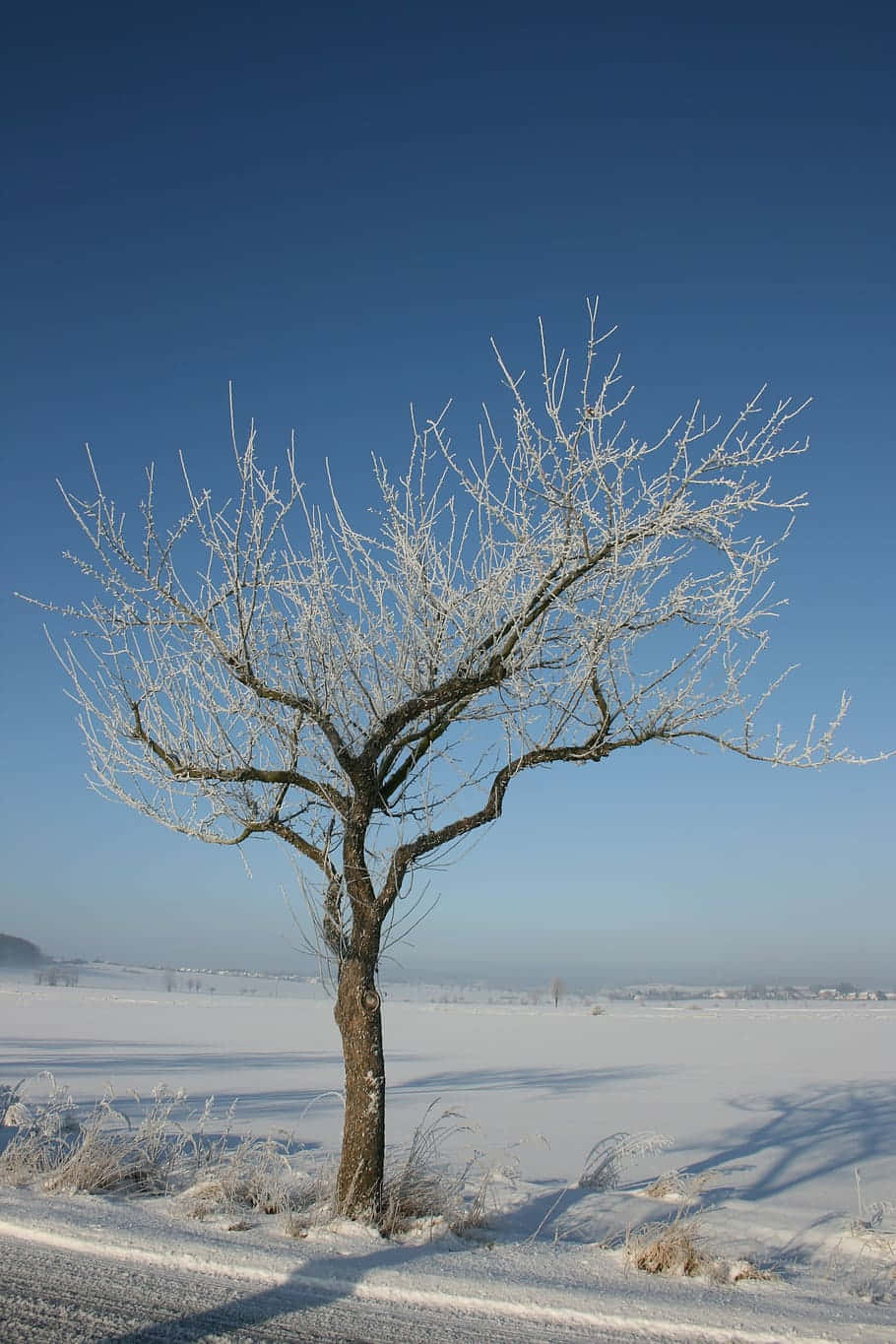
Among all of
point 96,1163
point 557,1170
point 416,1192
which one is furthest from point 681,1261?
point 557,1170

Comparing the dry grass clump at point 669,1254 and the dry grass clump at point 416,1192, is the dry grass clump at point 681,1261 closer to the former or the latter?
the dry grass clump at point 669,1254

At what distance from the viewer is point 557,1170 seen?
11203mm

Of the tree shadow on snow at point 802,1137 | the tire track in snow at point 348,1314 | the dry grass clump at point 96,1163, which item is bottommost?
the tree shadow on snow at point 802,1137

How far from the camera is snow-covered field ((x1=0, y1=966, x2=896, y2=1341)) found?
377 centimetres

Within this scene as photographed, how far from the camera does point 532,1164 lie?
11.5 m

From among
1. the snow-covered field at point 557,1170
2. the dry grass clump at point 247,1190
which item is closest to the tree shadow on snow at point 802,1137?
the snow-covered field at point 557,1170

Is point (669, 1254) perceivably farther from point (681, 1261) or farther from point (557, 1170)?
point (557, 1170)

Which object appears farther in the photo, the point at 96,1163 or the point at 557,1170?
the point at 557,1170

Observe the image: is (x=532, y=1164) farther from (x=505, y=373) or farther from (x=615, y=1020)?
(x=615, y=1020)

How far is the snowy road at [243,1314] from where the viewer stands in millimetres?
3109

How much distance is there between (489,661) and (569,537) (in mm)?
955

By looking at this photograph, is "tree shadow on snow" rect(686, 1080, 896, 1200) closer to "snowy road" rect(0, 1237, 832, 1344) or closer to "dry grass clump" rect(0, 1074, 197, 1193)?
"dry grass clump" rect(0, 1074, 197, 1193)

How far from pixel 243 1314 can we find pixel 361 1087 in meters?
2.46

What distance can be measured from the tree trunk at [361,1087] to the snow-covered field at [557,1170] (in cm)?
51
